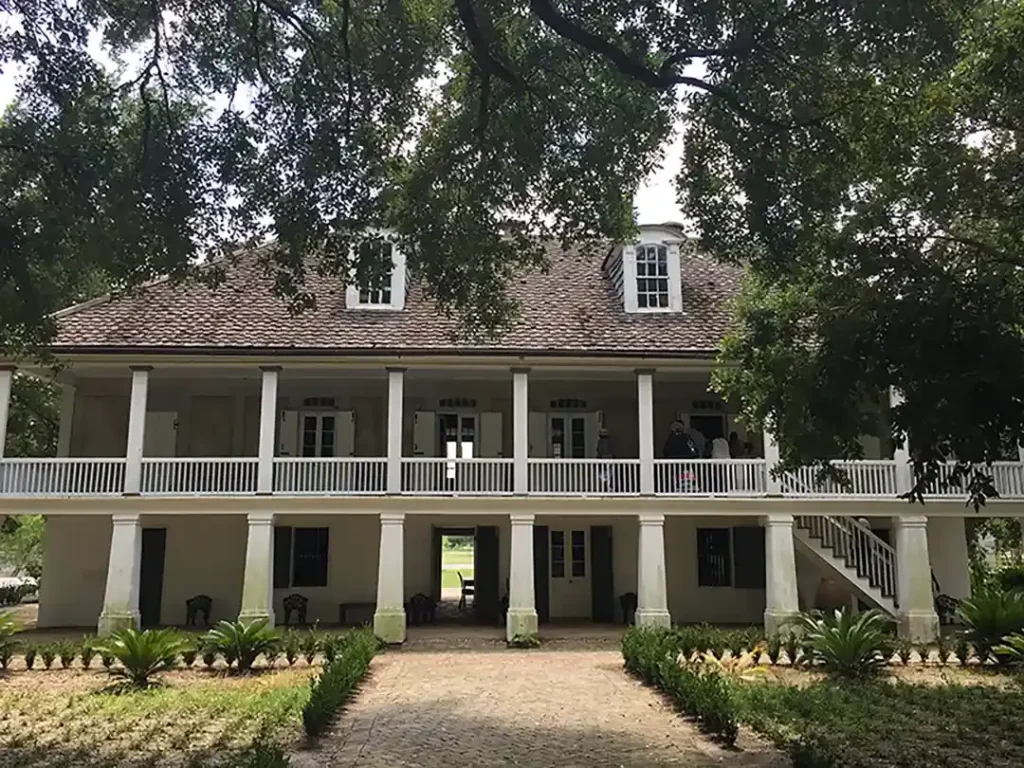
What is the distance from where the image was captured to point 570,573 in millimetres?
22562

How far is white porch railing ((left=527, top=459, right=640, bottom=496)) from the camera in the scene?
63.8 ft

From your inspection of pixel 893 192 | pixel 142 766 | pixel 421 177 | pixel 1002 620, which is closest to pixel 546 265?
pixel 421 177

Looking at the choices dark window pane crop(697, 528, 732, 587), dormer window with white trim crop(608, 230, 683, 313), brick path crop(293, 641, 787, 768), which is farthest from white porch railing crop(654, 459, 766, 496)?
brick path crop(293, 641, 787, 768)

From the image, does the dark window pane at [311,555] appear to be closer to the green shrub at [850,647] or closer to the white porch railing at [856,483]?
the white porch railing at [856,483]

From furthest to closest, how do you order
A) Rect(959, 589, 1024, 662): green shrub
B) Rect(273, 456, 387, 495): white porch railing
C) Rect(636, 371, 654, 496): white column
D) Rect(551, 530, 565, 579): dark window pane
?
1. Rect(551, 530, 565, 579): dark window pane
2. Rect(636, 371, 654, 496): white column
3. Rect(273, 456, 387, 495): white porch railing
4. Rect(959, 589, 1024, 662): green shrub

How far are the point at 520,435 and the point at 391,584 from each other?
13.0ft

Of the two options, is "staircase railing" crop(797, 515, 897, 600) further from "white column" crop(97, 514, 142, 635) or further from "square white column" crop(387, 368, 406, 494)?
"white column" crop(97, 514, 142, 635)

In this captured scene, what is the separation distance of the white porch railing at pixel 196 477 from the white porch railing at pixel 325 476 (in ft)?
2.04

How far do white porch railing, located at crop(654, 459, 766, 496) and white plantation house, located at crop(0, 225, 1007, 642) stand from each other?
47 millimetres

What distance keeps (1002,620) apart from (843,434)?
6967 mm

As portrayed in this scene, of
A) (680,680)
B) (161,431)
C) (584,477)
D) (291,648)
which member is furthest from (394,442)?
(680,680)

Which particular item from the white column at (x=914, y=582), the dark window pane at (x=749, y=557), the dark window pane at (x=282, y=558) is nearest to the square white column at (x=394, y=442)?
the dark window pane at (x=282, y=558)

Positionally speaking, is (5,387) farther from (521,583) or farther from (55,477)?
(521,583)

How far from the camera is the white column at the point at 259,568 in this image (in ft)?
61.3
